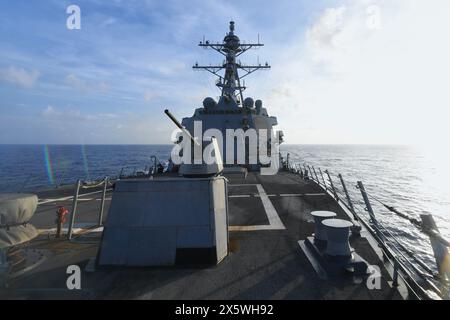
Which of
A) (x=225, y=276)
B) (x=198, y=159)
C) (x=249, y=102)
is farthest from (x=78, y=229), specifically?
(x=249, y=102)

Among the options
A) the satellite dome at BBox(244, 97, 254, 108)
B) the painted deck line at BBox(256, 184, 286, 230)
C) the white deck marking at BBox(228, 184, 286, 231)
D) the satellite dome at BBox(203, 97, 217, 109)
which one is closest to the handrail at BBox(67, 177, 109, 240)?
the white deck marking at BBox(228, 184, 286, 231)

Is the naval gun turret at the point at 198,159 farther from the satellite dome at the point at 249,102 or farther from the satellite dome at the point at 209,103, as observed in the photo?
the satellite dome at the point at 249,102

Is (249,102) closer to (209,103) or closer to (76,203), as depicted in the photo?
(209,103)

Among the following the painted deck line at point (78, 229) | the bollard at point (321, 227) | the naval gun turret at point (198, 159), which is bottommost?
the painted deck line at point (78, 229)

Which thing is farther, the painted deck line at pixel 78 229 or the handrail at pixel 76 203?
the painted deck line at pixel 78 229

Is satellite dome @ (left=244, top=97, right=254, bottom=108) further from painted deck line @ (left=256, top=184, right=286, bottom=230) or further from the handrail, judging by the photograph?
the handrail

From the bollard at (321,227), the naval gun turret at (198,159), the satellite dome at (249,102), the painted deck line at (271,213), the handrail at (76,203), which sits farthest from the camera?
the satellite dome at (249,102)

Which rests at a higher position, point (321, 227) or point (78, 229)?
point (321, 227)

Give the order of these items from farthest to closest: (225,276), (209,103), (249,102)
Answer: (249,102) → (209,103) → (225,276)

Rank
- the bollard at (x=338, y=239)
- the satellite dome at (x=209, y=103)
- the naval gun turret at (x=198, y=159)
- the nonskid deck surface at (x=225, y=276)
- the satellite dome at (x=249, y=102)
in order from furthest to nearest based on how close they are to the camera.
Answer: the satellite dome at (x=249, y=102)
the satellite dome at (x=209, y=103)
the naval gun turret at (x=198, y=159)
the bollard at (x=338, y=239)
the nonskid deck surface at (x=225, y=276)

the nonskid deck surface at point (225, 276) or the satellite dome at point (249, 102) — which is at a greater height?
the satellite dome at point (249, 102)

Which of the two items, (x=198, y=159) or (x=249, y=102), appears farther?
(x=249, y=102)

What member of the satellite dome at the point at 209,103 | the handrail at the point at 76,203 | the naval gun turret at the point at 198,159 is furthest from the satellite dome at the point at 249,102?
the naval gun turret at the point at 198,159
